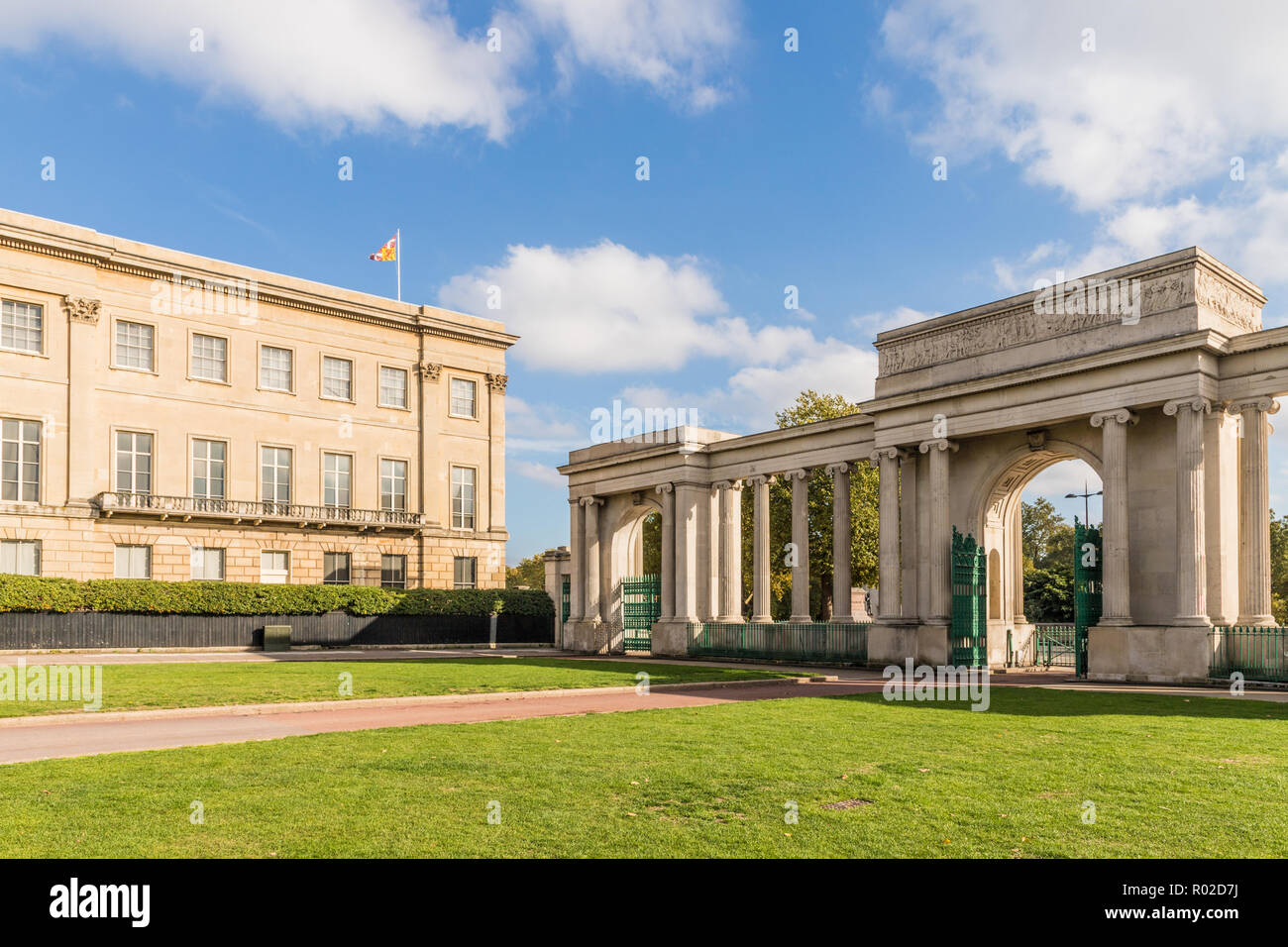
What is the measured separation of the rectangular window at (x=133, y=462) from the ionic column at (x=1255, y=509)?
4316 centimetres

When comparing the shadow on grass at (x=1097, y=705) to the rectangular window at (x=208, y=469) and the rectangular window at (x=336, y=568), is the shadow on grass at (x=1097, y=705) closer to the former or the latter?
the rectangular window at (x=336, y=568)

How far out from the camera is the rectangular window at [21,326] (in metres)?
42.8

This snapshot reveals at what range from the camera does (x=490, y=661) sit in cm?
3275

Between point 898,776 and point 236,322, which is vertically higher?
point 236,322

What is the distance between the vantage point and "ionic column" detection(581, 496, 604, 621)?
44156mm

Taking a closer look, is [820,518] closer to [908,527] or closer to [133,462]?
[908,527]

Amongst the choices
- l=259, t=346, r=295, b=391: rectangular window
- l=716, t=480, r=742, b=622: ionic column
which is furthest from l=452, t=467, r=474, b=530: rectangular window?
l=716, t=480, r=742, b=622: ionic column

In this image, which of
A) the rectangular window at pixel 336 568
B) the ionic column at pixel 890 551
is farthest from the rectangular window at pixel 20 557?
the ionic column at pixel 890 551

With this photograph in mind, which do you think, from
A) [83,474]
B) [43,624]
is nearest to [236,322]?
[83,474]

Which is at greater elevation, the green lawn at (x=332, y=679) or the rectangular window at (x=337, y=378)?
the rectangular window at (x=337, y=378)
